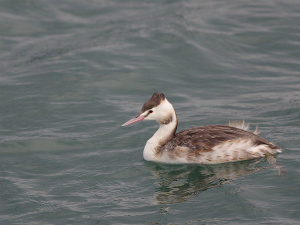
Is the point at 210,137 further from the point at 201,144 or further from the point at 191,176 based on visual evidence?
the point at 191,176

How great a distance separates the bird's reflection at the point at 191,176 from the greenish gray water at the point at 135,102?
0.11ft

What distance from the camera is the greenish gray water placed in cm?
841

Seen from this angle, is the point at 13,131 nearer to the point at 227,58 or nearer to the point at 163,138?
the point at 163,138

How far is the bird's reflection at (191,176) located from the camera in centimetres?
870

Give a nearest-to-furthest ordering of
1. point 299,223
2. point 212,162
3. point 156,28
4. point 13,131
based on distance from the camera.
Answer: point 299,223
point 212,162
point 13,131
point 156,28

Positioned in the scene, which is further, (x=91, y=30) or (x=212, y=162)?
(x=91, y=30)

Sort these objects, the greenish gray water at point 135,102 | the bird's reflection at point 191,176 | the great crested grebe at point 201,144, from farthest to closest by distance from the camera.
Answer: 1. the great crested grebe at point 201,144
2. the bird's reflection at point 191,176
3. the greenish gray water at point 135,102

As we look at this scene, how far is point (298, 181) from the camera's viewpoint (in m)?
8.75

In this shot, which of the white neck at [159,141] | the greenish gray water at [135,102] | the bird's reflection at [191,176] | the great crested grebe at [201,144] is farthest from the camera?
the white neck at [159,141]

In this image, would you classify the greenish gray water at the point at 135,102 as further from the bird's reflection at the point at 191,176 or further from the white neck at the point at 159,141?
the white neck at the point at 159,141

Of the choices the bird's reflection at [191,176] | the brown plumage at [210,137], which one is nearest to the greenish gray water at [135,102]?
the bird's reflection at [191,176]

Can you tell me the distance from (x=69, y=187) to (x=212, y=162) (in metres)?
2.53

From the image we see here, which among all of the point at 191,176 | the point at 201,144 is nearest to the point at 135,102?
the point at 201,144

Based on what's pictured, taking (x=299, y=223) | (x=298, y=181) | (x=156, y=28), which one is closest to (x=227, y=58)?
(x=156, y=28)
